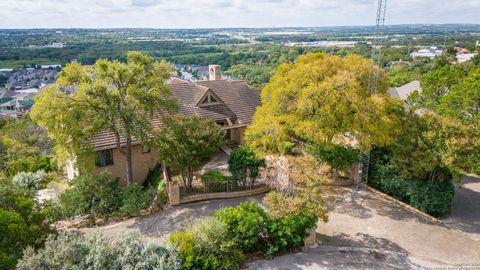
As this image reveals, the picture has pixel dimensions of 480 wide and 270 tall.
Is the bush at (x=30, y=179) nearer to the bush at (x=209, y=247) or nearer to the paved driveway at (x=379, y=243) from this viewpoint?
the bush at (x=209, y=247)

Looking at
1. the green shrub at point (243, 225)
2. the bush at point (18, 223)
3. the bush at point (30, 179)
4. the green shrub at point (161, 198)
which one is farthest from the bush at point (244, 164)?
the bush at point (30, 179)

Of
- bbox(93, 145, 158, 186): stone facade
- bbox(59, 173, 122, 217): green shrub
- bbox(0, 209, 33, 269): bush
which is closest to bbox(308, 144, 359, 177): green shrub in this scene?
bbox(93, 145, 158, 186): stone facade

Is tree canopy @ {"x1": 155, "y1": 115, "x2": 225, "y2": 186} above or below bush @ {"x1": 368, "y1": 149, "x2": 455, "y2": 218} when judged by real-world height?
above

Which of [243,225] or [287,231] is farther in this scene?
[287,231]

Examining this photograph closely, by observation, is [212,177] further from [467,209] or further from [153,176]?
[467,209]

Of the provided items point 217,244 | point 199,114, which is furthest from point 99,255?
point 199,114

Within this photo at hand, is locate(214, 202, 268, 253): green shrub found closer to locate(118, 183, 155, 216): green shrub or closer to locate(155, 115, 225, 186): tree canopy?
locate(155, 115, 225, 186): tree canopy
